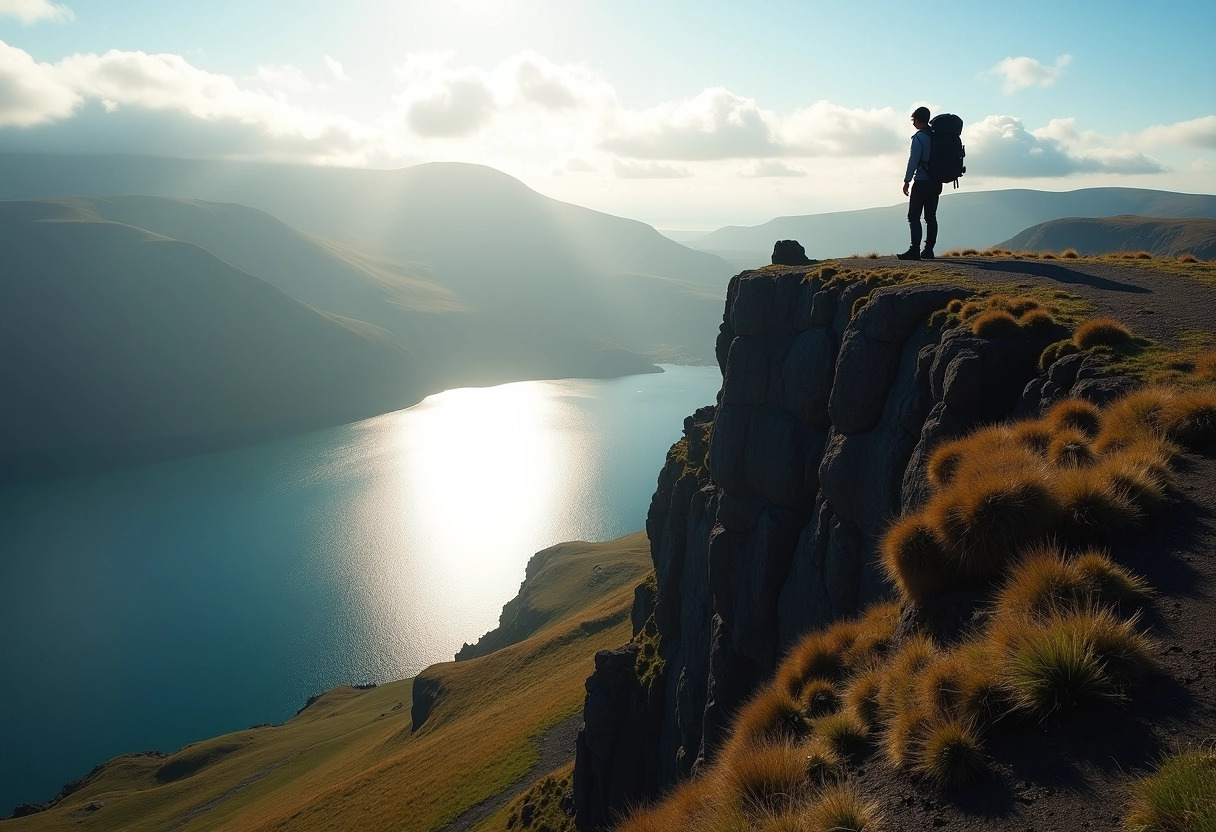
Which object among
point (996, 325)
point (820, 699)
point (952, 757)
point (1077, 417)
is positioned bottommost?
point (820, 699)

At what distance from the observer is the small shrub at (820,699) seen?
11402 mm

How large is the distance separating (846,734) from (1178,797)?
408 cm

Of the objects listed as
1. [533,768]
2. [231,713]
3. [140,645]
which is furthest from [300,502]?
[533,768]

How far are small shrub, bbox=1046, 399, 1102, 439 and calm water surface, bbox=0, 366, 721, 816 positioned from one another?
114975 millimetres

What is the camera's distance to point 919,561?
446 inches

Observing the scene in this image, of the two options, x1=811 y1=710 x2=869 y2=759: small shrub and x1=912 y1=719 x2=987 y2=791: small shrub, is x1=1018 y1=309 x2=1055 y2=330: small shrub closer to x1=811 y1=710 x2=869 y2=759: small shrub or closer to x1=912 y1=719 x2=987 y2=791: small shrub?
x1=811 y1=710 x2=869 y2=759: small shrub

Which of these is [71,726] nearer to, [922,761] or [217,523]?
[217,523]

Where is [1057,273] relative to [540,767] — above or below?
above

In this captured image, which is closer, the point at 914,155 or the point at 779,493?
the point at 914,155

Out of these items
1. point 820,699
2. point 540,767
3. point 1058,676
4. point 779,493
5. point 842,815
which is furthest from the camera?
point 540,767

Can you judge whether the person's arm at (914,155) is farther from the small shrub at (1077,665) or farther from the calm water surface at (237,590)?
the calm water surface at (237,590)

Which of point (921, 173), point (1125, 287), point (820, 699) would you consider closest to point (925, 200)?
point (921, 173)

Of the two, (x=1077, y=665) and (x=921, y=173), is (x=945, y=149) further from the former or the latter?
(x=1077, y=665)

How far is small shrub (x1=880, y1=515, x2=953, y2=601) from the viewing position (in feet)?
36.7
